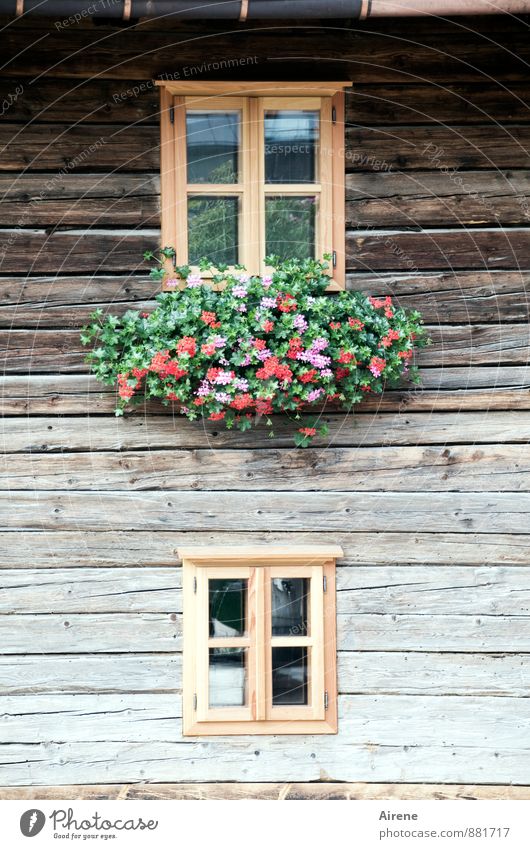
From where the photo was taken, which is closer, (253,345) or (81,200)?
(253,345)

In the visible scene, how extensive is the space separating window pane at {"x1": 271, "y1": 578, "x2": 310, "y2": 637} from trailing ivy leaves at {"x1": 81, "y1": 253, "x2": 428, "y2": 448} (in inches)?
27.2

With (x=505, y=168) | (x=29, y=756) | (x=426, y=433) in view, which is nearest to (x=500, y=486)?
(x=426, y=433)

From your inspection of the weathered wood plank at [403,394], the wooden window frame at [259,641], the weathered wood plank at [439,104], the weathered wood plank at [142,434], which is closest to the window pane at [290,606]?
the wooden window frame at [259,641]

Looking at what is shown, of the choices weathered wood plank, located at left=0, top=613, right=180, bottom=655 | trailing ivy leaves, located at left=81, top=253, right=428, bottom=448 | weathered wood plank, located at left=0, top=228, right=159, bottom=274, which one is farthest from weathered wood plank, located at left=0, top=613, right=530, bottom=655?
weathered wood plank, located at left=0, top=228, right=159, bottom=274

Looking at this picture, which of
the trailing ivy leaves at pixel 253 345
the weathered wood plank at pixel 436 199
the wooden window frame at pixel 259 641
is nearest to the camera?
the trailing ivy leaves at pixel 253 345

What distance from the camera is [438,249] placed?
4715 mm

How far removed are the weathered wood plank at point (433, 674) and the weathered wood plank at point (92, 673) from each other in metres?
0.84

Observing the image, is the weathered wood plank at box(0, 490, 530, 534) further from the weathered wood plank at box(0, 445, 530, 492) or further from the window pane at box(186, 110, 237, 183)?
the window pane at box(186, 110, 237, 183)

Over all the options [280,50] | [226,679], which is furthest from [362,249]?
[226,679]

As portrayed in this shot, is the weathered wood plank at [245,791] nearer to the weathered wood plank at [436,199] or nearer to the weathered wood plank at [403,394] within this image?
the weathered wood plank at [403,394]

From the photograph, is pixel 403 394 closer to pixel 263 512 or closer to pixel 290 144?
pixel 263 512

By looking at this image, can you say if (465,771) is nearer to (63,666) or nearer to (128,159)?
(63,666)

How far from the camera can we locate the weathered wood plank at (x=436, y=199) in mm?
4688

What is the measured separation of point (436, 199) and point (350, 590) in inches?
76.0
